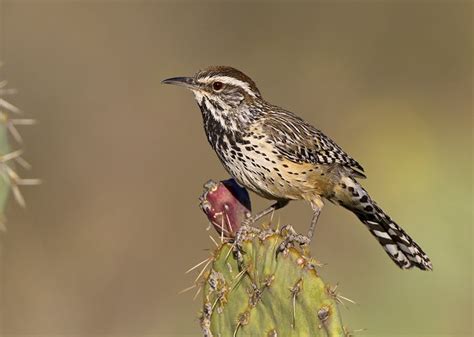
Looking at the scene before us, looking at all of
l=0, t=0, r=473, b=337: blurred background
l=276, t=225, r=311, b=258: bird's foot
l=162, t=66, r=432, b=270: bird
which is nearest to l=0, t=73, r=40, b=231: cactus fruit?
l=276, t=225, r=311, b=258: bird's foot

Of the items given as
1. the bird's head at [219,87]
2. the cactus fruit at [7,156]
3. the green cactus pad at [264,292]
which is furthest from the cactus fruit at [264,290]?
the bird's head at [219,87]

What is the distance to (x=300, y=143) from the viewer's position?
4215 millimetres

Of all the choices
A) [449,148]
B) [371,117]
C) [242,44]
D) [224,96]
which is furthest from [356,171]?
[242,44]

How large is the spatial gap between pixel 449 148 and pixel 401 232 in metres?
2.13

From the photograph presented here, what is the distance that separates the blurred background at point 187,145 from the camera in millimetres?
5441

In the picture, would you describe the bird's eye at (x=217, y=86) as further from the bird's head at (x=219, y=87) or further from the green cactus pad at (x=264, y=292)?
the green cactus pad at (x=264, y=292)

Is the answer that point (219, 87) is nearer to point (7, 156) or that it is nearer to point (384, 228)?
point (384, 228)

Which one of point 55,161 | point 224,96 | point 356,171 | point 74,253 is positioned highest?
point 224,96

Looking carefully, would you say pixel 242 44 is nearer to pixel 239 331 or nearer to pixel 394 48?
pixel 394 48

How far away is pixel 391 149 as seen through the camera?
7059 mm

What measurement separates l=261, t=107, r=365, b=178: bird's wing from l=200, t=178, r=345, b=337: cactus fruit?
0.98 metres

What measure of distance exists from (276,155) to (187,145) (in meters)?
3.96

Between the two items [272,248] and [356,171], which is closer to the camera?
[272,248]

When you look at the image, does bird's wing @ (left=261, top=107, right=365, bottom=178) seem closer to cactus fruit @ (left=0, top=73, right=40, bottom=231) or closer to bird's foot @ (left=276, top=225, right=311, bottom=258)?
bird's foot @ (left=276, top=225, right=311, bottom=258)
